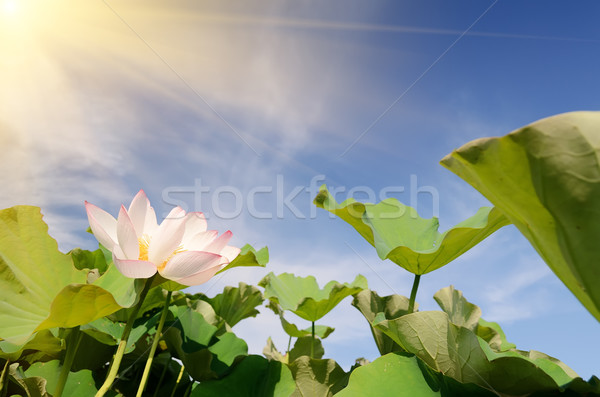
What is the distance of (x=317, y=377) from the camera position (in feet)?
3.04

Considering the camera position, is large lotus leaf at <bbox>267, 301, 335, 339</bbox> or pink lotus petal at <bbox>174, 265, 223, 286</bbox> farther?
large lotus leaf at <bbox>267, 301, 335, 339</bbox>

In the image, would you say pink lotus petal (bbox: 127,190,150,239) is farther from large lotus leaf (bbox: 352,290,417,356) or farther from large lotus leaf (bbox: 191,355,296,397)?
large lotus leaf (bbox: 352,290,417,356)

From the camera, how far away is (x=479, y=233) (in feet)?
3.11

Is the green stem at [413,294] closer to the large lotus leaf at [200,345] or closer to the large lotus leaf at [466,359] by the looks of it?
the large lotus leaf at [466,359]

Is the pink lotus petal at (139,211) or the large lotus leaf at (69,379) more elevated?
the pink lotus petal at (139,211)

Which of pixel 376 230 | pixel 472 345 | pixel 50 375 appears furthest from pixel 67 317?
pixel 376 230

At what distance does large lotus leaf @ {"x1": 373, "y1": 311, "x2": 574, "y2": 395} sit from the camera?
1.92ft

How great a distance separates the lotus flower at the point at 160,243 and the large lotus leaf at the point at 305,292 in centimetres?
50

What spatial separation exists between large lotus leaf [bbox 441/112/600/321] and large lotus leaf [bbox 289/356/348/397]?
1.75 feet

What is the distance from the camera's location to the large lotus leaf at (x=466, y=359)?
1.92 feet

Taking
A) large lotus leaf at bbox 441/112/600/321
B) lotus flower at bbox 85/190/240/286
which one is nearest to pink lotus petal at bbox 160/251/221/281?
lotus flower at bbox 85/190/240/286

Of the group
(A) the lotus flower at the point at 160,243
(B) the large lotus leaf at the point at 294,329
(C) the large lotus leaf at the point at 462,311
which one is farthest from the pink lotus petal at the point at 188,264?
(B) the large lotus leaf at the point at 294,329

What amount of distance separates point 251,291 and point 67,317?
0.83m

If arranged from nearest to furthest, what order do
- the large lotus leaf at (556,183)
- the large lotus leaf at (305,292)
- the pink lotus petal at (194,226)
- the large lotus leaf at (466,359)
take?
the large lotus leaf at (556,183) < the large lotus leaf at (466,359) < the pink lotus petal at (194,226) < the large lotus leaf at (305,292)
